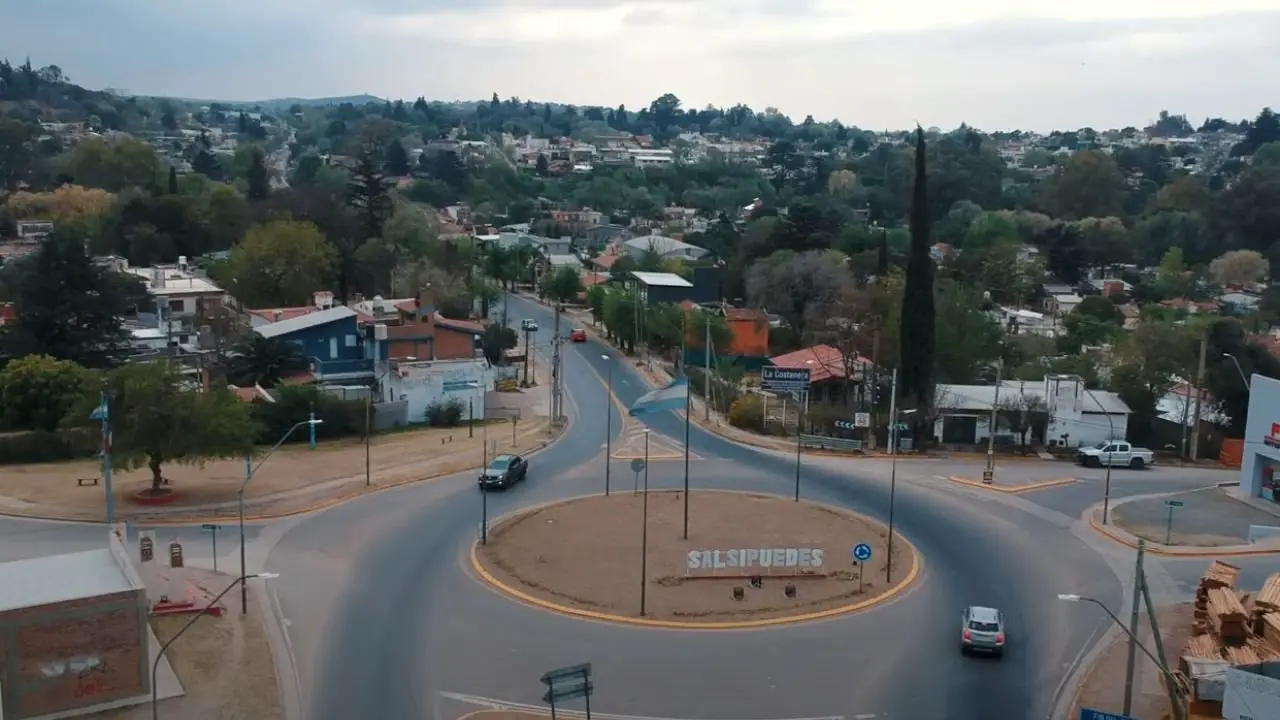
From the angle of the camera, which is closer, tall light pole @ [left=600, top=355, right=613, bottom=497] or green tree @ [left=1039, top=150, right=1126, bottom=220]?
tall light pole @ [left=600, top=355, right=613, bottom=497]

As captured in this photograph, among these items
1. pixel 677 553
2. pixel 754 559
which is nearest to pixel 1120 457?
pixel 754 559

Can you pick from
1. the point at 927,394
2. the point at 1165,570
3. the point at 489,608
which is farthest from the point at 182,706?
the point at 927,394

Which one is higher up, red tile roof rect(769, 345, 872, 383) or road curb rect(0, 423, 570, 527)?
red tile roof rect(769, 345, 872, 383)

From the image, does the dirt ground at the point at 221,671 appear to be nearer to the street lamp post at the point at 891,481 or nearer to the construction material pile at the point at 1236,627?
the street lamp post at the point at 891,481

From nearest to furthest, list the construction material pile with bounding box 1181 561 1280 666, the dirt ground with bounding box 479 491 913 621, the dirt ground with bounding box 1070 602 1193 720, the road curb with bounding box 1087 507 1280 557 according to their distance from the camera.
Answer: the dirt ground with bounding box 1070 602 1193 720 < the construction material pile with bounding box 1181 561 1280 666 < the dirt ground with bounding box 479 491 913 621 < the road curb with bounding box 1087 507 1280 557

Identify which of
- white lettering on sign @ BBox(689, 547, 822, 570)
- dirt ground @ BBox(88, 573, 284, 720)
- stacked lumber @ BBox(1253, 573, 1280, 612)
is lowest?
dirt ground @ BBox(88, 573, 284, 720)

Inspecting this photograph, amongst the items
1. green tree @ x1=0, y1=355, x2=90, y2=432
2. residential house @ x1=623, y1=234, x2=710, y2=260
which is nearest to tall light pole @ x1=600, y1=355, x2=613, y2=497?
green tree @ x1=0, y1=355, x2=90, y2=432

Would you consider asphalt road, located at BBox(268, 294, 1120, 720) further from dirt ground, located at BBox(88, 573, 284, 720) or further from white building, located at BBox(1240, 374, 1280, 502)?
white building, located at BBox(1240, 374, 1280, 502)

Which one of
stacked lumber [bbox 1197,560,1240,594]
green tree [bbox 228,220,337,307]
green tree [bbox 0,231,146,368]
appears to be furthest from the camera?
green tree [bbox 228,220,337,307]
